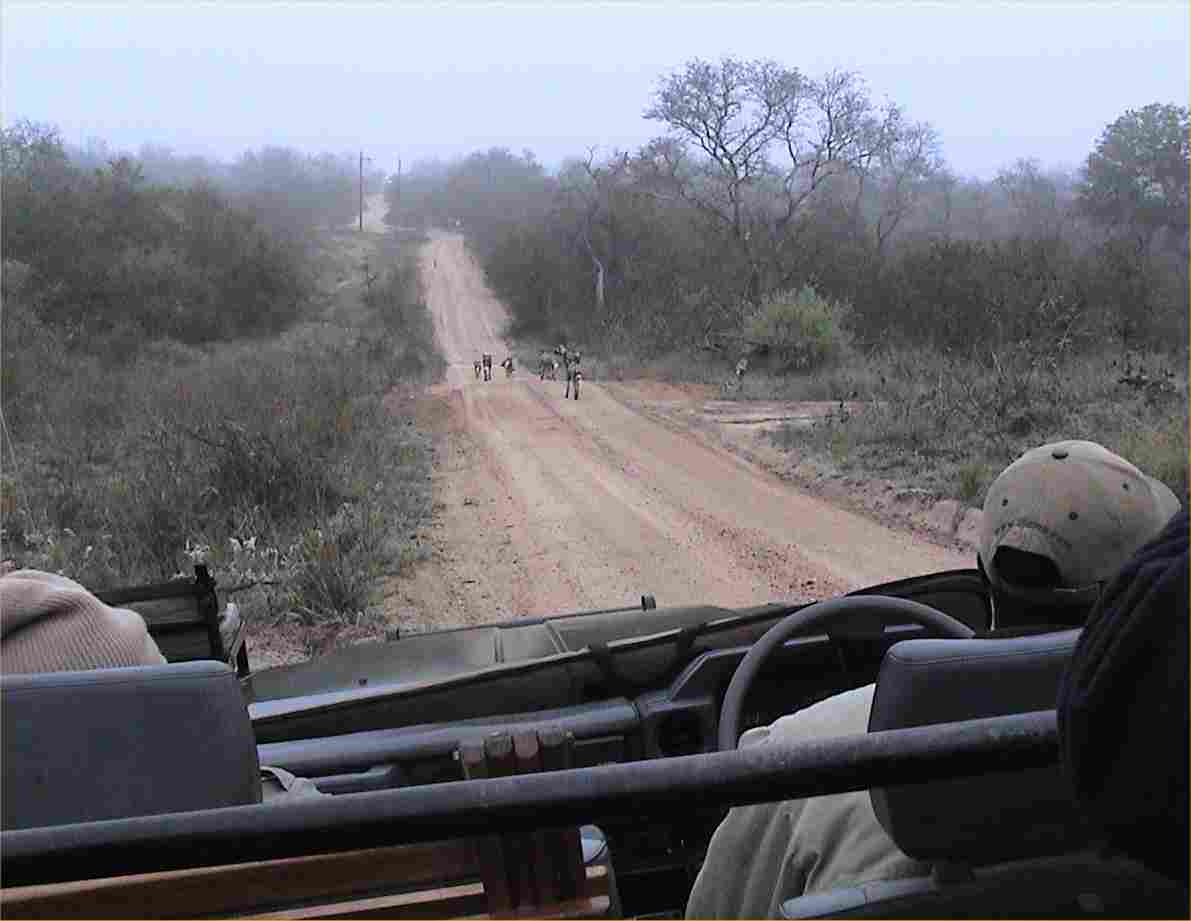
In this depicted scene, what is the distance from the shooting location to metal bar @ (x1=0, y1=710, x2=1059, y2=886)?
1.03 metres

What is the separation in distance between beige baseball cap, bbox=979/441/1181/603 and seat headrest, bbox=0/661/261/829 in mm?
1331

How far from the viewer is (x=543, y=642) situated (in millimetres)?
3402

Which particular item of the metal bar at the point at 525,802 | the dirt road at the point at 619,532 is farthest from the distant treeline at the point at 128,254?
the metal bar at the point at 525,802

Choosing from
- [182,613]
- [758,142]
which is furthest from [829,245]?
[182,613]

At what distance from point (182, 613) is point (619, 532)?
20.9ft

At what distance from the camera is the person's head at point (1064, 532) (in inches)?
76.5

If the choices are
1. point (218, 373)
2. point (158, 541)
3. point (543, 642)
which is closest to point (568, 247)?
point (218, 373)

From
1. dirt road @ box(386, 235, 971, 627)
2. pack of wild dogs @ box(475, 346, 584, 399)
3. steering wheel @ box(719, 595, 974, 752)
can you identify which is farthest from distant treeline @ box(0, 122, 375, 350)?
steering wheel @ box(719, 595, 974, 752)

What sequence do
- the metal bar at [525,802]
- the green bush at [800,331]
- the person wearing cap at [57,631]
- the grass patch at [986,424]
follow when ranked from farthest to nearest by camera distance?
1. the green bush at [800,331]
2. the grass patch at [986,424]
3. the person wearing cap at [57,631]
4. the metal bar at [525,802]

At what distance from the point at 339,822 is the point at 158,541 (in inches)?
307

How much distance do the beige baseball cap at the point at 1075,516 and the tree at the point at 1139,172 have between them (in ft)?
103

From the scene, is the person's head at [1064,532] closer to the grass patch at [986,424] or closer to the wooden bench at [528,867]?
the wooden bench at [528,867]

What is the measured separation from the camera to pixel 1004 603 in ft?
6.64

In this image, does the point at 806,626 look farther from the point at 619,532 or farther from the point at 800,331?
the point at 800,331
